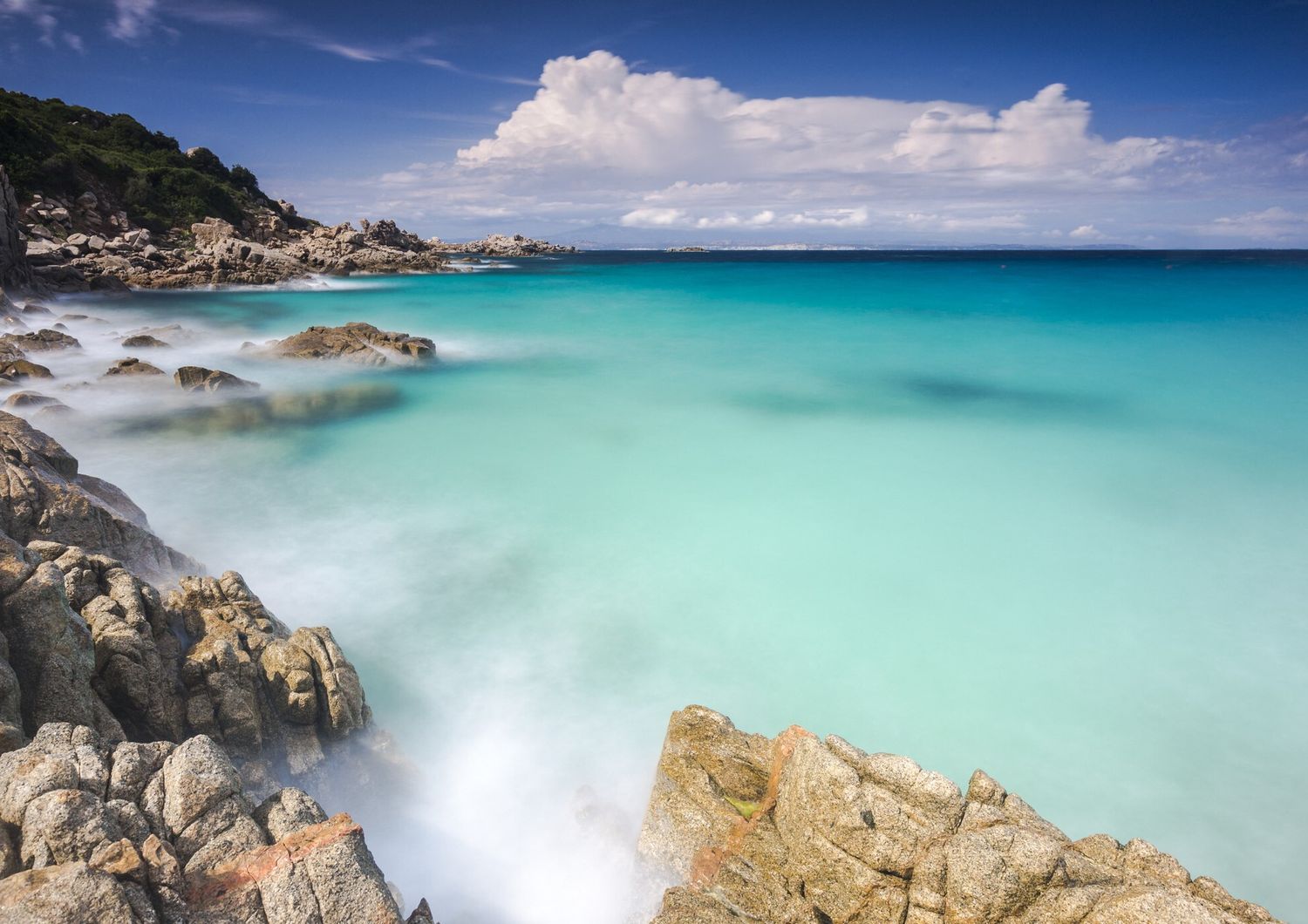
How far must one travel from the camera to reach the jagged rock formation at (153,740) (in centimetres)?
387

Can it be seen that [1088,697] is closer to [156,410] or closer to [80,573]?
[80,573]

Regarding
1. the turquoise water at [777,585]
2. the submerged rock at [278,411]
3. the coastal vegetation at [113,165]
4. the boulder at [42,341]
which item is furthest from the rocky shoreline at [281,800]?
the coastal vegetation at [113,165]

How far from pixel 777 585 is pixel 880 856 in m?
7.69

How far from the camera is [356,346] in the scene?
27.7 metres

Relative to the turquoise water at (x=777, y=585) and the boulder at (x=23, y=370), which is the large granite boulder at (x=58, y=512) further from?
the boulder at (x=23, y=370)

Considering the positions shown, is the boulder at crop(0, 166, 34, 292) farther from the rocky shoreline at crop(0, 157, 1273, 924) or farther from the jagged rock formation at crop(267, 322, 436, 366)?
the rocky shoreline at crop(0, 157, 1273, 924)

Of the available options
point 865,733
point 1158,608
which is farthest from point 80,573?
point 1158,608

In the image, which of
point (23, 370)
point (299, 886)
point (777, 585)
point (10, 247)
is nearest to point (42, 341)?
point (23, 370)

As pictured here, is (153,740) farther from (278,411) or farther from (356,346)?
(356,346)

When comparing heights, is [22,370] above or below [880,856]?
above

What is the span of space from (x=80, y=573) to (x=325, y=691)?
103 inches

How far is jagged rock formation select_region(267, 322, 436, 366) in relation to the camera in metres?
27.3

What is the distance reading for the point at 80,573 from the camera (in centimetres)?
670

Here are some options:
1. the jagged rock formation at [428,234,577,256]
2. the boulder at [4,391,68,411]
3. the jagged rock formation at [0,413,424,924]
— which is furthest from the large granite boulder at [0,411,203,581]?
the jagged rock formation at [428,234,577,256]
